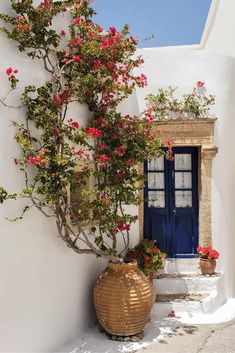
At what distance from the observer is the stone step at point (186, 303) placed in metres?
7.54

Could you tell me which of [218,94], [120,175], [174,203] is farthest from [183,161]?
[120,175]

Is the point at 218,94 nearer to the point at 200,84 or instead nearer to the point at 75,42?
the point at 200,84

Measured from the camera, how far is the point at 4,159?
5074 millimetres

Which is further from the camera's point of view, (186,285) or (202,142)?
(202,142)

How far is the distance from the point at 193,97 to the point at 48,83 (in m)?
3.65

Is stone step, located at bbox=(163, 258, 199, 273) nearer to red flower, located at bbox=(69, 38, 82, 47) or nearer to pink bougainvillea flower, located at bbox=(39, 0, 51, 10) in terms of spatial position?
red flower, located at bbox=(69, 38, 82, 47)

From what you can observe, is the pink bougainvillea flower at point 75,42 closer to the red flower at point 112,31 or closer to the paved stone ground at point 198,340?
the red flower at point 112,31

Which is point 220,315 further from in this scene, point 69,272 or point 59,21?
point 59,21

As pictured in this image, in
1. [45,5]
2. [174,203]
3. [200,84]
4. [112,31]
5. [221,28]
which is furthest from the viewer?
[221,28]

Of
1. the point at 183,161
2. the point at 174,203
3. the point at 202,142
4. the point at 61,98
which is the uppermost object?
the point at 61,98

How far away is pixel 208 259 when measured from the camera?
8.12m

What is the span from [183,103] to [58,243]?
161 inches

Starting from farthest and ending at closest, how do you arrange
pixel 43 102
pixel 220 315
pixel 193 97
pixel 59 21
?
pixel 193 97 → pixel 220 315 → pixel 59 21 → pixel 43 102

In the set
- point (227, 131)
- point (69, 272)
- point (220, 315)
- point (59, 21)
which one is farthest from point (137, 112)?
point (220, 315)
